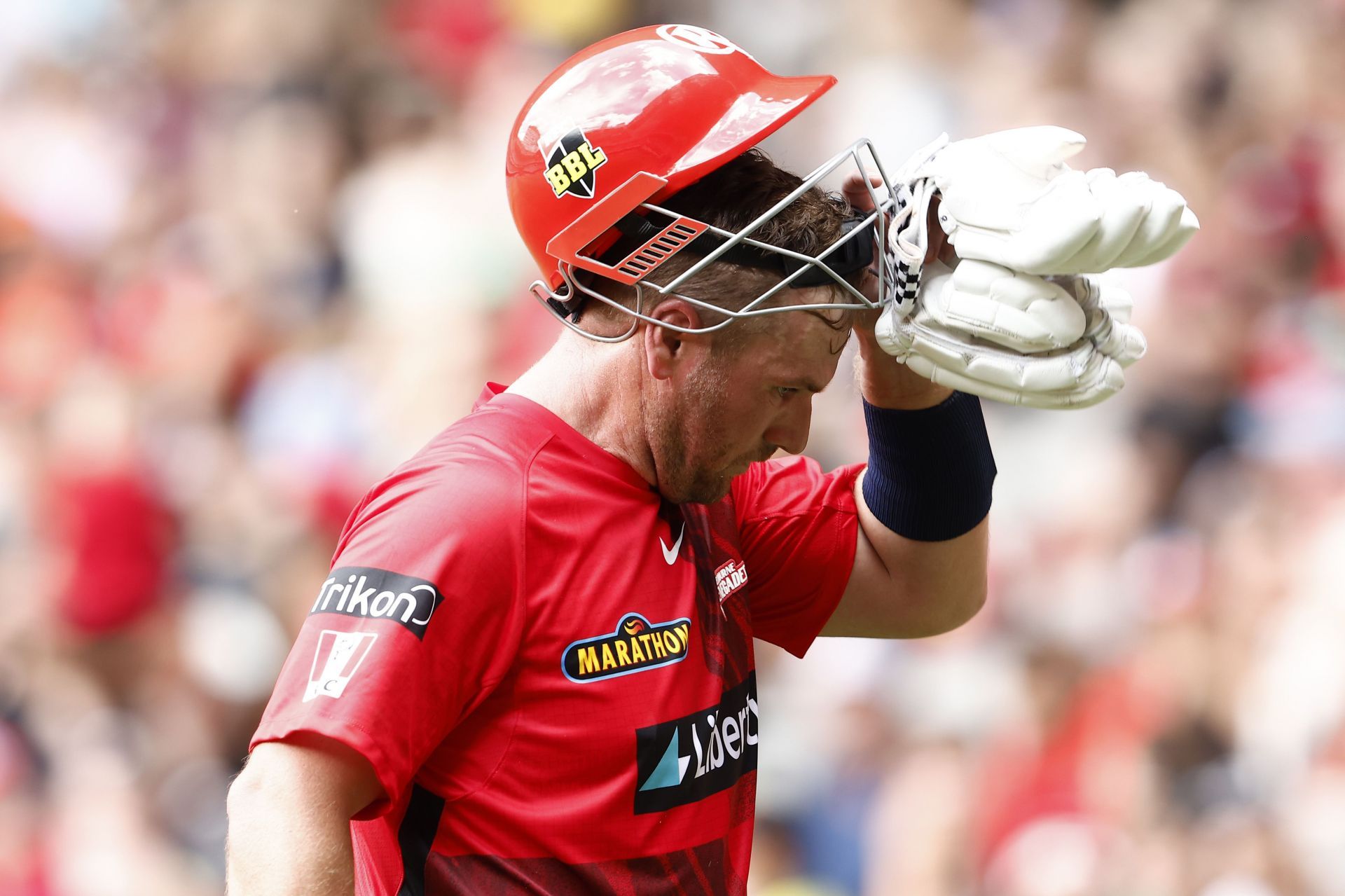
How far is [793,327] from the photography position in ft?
7.45

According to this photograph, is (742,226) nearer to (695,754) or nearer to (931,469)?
(931,469)

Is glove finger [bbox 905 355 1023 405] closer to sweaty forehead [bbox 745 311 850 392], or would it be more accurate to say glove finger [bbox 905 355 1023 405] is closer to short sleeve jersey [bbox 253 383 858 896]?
sweaty forehead [bbox 745 311 850 392]

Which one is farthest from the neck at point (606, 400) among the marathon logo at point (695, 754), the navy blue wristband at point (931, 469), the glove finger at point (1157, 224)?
the glove finger at point (1157, 224)

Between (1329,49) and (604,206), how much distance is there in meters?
4.65

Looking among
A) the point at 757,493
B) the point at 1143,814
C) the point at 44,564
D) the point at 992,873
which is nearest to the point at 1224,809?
the point at 1143,814

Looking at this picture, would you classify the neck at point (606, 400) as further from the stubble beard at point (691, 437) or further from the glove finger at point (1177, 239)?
the glove finger at point (1177, 239)

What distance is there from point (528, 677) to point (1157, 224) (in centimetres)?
98

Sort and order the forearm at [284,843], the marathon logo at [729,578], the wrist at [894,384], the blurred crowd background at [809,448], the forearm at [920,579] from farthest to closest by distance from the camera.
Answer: the blurred crowd background at [809,448]
the forearm at [920,579]
the wrist at [894,384]
the marathon logo at [729,578]
the forearm at [284,843]

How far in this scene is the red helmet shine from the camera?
2.21m

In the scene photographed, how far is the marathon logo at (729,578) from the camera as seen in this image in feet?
8.02

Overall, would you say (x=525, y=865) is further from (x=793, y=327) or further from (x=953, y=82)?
(x=953, y=82)

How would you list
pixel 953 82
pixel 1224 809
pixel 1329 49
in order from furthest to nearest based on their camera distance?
pixel 953 82 → pixel 1329 49 → pixel 1224 809

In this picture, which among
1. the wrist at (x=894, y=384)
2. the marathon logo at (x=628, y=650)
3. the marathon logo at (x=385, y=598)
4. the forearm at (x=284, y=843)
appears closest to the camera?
the forearm at (x=284, y=843)

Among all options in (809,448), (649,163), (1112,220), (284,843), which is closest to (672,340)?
(649,163)
